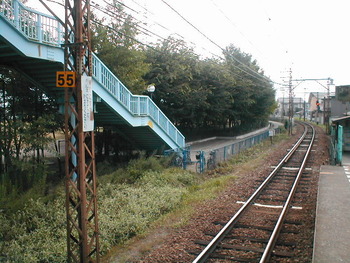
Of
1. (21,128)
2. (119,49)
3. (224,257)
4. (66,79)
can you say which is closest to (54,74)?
(21,128)

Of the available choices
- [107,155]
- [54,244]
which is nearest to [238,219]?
[54,244]

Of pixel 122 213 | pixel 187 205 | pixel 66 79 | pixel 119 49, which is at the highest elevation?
pixel 119 49

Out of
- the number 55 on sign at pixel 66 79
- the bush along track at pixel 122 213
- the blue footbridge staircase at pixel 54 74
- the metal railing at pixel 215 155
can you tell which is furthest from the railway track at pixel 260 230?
the blue footbridge staircase at pixel 54 74

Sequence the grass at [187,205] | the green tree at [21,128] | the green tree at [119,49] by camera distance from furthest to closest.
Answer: the green tree at [119,49]
the green tree at [21,128]
the grass at [187,205]

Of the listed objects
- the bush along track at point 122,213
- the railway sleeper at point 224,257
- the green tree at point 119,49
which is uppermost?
the green tree at point 119,49

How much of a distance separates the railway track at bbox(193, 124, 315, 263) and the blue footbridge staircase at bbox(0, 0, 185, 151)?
20.6 feet

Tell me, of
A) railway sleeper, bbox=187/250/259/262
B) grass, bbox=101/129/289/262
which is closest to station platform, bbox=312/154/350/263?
railway sleeper, bbox=187/250/259/262

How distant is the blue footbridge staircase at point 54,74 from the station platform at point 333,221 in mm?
8116

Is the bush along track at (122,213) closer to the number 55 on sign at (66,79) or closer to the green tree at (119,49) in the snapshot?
the number 55 on sign at (66,79)

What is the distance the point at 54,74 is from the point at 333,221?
1020 centimetres

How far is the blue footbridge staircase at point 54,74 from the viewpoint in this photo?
9172 mm

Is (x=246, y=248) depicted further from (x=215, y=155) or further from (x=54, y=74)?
(x=215, y=155)

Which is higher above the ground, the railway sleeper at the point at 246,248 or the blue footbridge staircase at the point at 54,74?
the blue footbridge staircase at the point at 54,74

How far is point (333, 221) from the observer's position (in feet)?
26.5
